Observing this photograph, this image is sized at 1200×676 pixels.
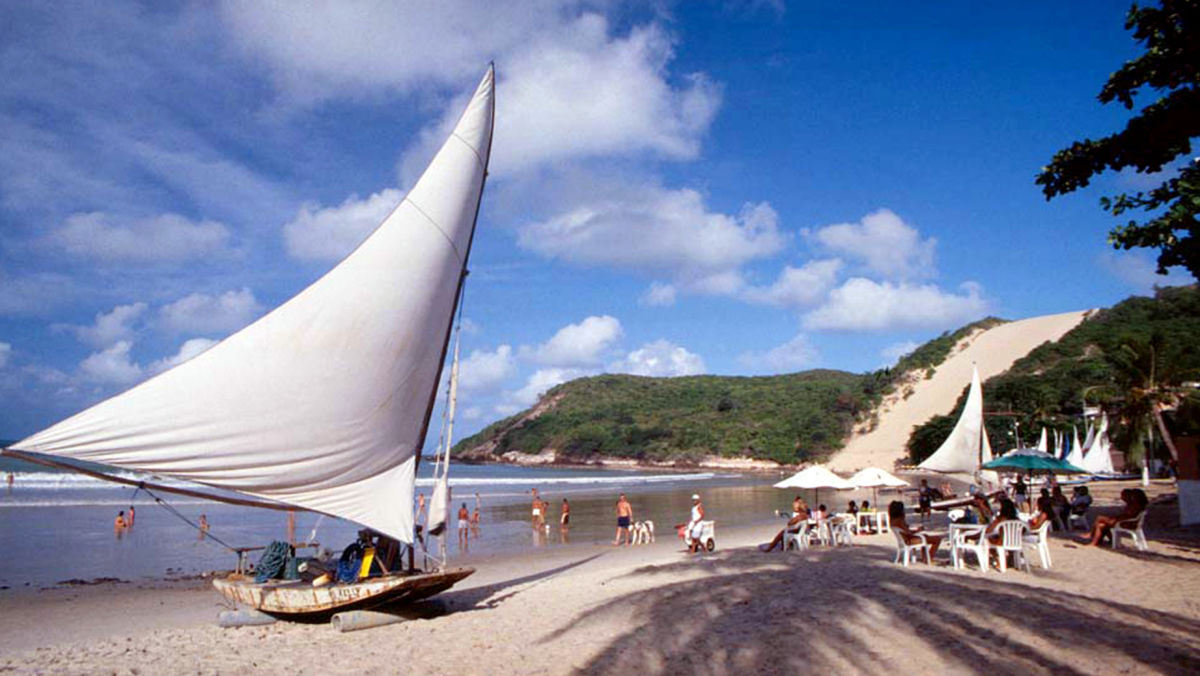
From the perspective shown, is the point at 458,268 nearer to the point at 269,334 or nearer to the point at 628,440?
the point at 269,334

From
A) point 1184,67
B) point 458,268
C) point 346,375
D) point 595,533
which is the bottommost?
point 595,533

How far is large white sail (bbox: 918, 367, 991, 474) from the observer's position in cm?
1938

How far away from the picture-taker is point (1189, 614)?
23.9 feet

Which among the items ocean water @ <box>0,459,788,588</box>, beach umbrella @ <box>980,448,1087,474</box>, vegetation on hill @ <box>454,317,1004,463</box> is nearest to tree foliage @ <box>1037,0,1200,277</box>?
beach umbrella @ <box>980,448,1087,474</box>

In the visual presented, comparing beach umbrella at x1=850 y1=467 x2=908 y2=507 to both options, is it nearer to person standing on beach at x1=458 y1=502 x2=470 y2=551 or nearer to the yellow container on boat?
person standing on beach at x1=458 y1=502 x2=470 y2=551

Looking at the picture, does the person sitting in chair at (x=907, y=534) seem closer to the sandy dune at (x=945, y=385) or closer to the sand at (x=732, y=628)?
the sand at (x=732, y=628)

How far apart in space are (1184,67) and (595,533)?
58.4 feet

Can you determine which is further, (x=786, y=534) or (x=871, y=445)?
(x=871, y=445)

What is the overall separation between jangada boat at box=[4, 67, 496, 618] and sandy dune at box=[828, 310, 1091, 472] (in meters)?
59.8

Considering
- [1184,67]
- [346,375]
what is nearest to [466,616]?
[346,375]

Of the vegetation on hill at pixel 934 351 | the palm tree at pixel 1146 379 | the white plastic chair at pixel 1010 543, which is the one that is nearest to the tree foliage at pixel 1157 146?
the white plastic chair at pixel 1010 543

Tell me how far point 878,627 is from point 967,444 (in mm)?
14061

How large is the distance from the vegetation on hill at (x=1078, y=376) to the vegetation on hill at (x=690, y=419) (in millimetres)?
21426

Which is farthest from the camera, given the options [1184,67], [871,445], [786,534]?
[871,445]
